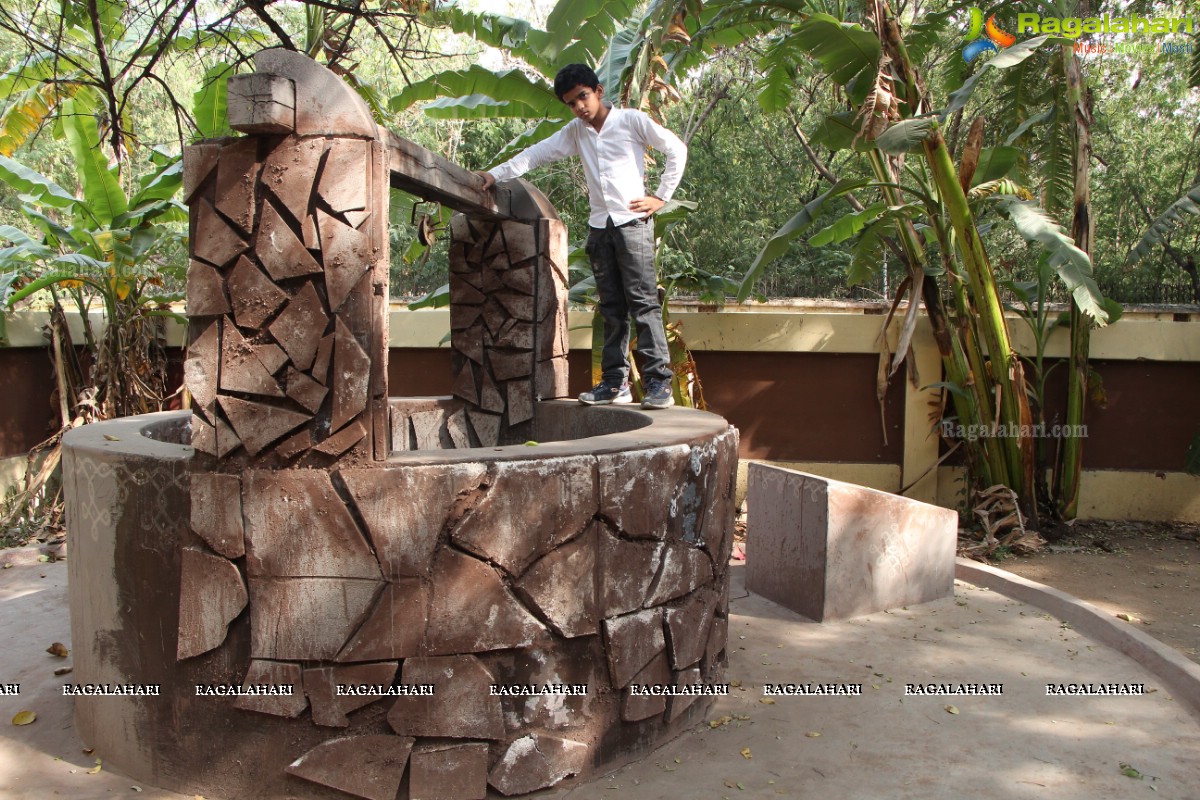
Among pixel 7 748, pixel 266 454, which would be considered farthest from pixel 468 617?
pixel 7 748

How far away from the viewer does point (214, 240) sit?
2635mm

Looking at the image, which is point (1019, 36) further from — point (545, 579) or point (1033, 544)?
point (545, 579)

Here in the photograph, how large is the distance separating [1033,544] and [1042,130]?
3221 mm

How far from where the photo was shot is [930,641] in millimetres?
4262

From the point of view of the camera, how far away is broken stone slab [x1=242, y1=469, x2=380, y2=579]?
2.58 m

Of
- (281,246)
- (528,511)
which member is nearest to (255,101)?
(281,246)

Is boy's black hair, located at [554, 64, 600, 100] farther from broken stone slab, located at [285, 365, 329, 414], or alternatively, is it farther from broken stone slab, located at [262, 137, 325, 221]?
broken stone slab, located at [285, 365, 329, 414]

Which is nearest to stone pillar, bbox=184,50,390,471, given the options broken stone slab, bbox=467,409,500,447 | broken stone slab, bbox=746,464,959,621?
broken stone slab, bbox=467,409,500,447

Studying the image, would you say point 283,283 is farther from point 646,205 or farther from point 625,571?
point 646,205

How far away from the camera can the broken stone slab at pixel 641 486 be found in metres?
2.85

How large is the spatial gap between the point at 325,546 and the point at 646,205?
2095 mm

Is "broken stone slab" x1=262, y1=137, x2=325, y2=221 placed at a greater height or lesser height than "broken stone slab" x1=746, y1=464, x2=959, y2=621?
greater

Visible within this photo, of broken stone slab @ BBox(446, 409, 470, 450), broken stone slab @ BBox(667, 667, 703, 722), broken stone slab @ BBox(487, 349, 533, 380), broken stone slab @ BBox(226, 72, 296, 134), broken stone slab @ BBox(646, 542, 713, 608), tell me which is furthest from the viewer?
broken stone slab @ BBox(446, 409, 470, 450)

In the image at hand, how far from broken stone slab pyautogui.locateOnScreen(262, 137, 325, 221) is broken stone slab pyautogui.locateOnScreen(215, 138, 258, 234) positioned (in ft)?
0.15
